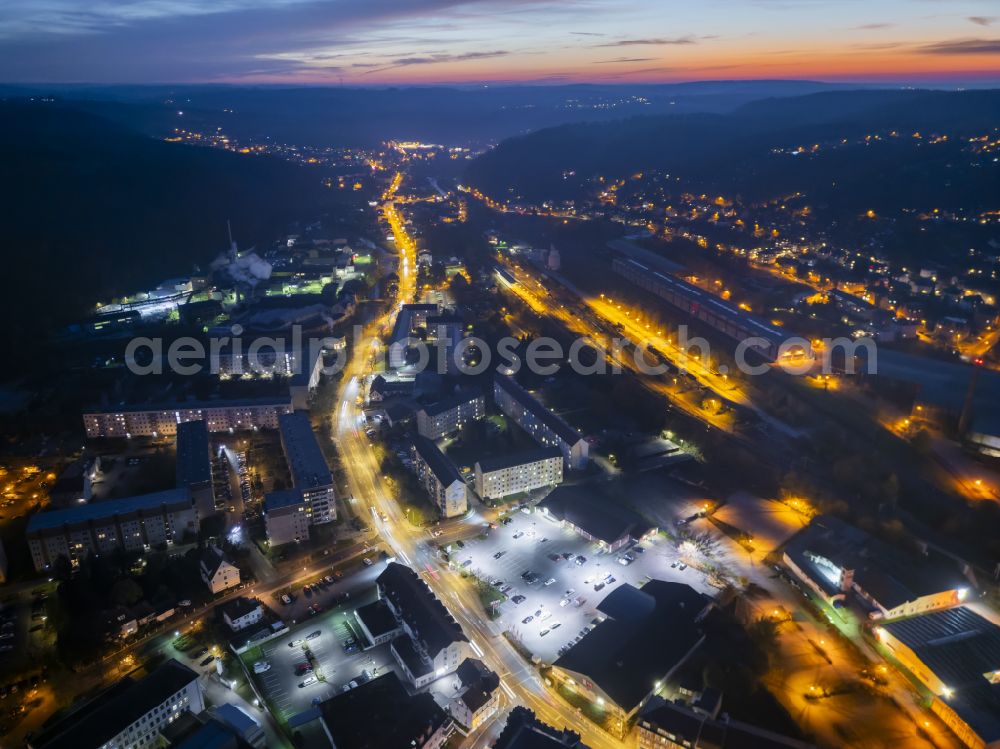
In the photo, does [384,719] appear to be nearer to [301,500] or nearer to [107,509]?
[301,500]

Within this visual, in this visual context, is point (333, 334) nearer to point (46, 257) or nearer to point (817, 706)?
point (46, 257)

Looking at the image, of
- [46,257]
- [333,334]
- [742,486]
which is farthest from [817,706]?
[46,257]

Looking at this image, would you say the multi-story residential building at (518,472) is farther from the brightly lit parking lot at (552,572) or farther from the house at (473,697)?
the house at (473,697)

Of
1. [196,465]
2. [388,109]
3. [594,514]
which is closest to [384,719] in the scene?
[594,514]

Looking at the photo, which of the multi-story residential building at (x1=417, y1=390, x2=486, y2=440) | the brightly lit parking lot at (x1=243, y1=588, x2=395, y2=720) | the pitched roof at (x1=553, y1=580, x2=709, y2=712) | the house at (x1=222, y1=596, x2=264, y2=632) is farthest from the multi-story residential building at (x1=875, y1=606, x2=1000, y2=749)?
the multi-story residential building at (x1=417, y1=390, x2=486, y2=440)

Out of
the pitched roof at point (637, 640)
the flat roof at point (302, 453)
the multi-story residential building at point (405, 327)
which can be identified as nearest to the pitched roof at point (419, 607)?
the pitched roof at point (637, 640)

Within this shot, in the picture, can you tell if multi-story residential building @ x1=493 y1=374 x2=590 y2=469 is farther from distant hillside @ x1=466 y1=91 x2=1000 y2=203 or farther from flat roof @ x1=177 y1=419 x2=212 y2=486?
distant hillside @ x1=466 y1=91 x2=1000 y2=203
